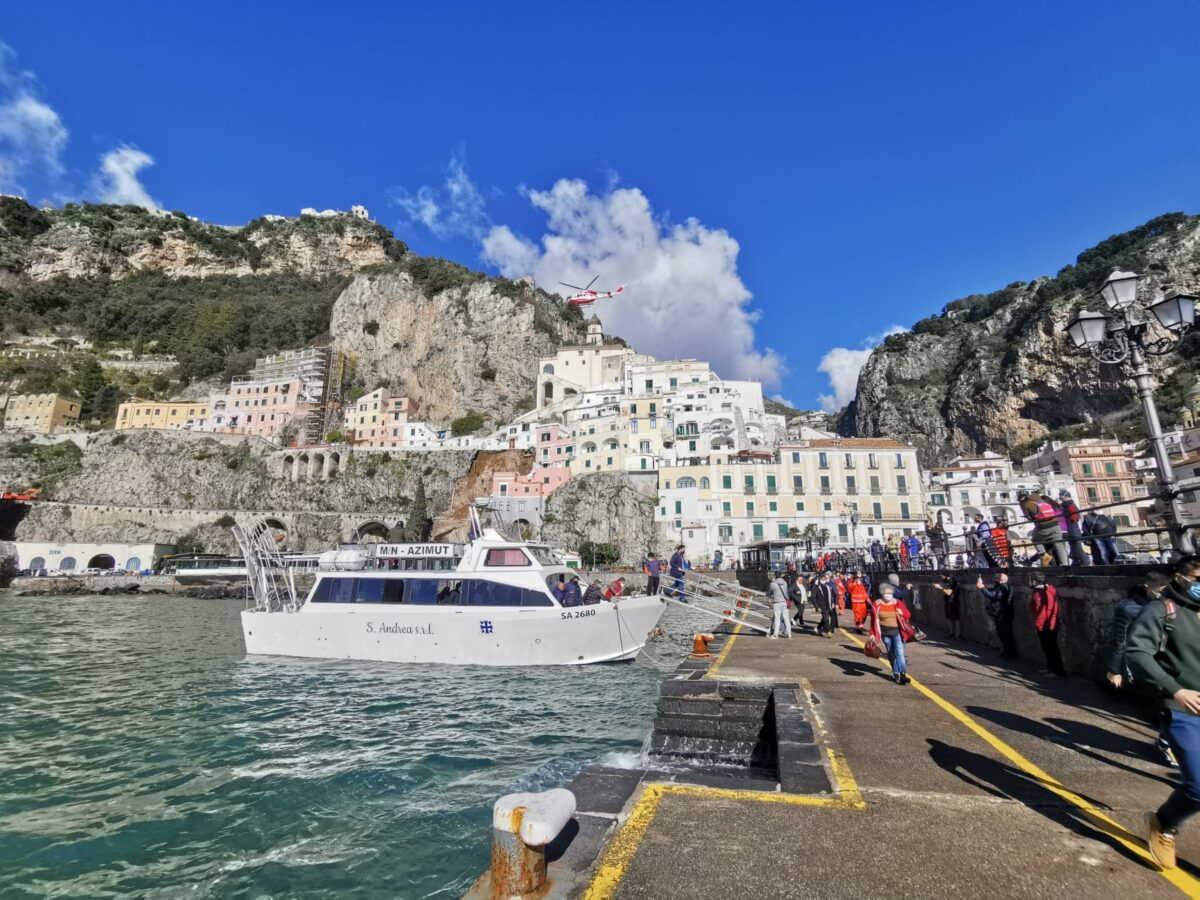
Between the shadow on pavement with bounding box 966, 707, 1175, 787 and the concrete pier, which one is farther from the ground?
the concrete pier

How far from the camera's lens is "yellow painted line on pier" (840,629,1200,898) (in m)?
3.02

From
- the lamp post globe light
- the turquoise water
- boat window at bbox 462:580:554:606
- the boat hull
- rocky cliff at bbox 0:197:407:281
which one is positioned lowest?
the turquoise water

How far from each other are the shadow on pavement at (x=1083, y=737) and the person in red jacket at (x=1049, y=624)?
10.2 feet

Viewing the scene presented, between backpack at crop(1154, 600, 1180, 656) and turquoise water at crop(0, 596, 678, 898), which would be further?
turquoise water at crop(0, 596, 678, 898)

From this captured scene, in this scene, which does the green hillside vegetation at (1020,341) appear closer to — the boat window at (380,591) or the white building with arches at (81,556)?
the boat window at (380,591)

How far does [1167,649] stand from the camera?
3.47 m

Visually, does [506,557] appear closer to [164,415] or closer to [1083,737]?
[1083,737]

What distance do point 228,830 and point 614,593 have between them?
1282cm

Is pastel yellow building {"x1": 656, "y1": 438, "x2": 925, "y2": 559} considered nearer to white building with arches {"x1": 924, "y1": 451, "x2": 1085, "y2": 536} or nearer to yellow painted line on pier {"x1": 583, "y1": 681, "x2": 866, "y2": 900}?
white building with arches {"x1": 924, "y1": 451, "x2": 1085, "y2": 536}

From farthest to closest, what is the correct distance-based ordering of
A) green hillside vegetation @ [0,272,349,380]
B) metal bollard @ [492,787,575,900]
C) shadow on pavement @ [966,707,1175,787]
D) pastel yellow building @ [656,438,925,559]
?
green hillside vegetation @ [0,272,349,380] < pastel yellow building @ [656,438,925,559] < shadow on pavement @ [966,707,1175,787] < metal bollard @ [492,787,575,900]

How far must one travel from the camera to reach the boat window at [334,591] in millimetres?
16469

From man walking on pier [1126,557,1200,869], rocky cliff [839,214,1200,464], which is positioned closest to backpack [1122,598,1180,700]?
man walking on pier [1126,557,1200,869]

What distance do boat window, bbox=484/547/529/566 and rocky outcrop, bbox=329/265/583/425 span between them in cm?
6627

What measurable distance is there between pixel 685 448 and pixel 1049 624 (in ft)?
163
